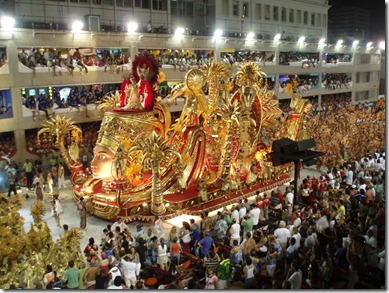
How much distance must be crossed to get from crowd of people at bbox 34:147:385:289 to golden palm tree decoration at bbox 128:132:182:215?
998 mm

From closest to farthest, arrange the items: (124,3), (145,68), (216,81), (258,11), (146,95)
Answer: (146,95), (145,68), (216,81), (124,3), (258,11)

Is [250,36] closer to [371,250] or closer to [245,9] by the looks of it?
[245,9]

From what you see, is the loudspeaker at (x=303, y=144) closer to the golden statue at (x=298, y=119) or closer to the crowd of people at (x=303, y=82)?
the golden statue at (x=298, y=119)

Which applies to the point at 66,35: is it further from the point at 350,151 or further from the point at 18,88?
the point at 350,151

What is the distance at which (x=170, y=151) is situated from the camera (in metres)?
11.6

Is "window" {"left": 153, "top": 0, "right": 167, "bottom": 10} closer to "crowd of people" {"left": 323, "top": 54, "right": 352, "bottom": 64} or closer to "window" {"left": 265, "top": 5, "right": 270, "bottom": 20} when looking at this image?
"window" {"left": 265, "top": 5, "right": 270, "bottom": 20}

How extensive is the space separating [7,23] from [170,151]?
9.95 m

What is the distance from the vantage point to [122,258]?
815 cm

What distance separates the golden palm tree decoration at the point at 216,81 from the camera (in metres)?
14.2

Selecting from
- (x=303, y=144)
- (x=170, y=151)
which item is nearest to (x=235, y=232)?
(x=170, y=151)

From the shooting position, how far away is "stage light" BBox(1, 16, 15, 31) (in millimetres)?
17234

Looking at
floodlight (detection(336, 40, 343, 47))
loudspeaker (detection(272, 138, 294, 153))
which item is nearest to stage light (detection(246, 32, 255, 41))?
floodlight (detection(336, 40, 343, 47))

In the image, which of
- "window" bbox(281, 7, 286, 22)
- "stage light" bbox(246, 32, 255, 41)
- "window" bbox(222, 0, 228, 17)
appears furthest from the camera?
"window" bbox(281, 7, 286, 22)

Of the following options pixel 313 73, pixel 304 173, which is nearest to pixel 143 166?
pixel 304 173
